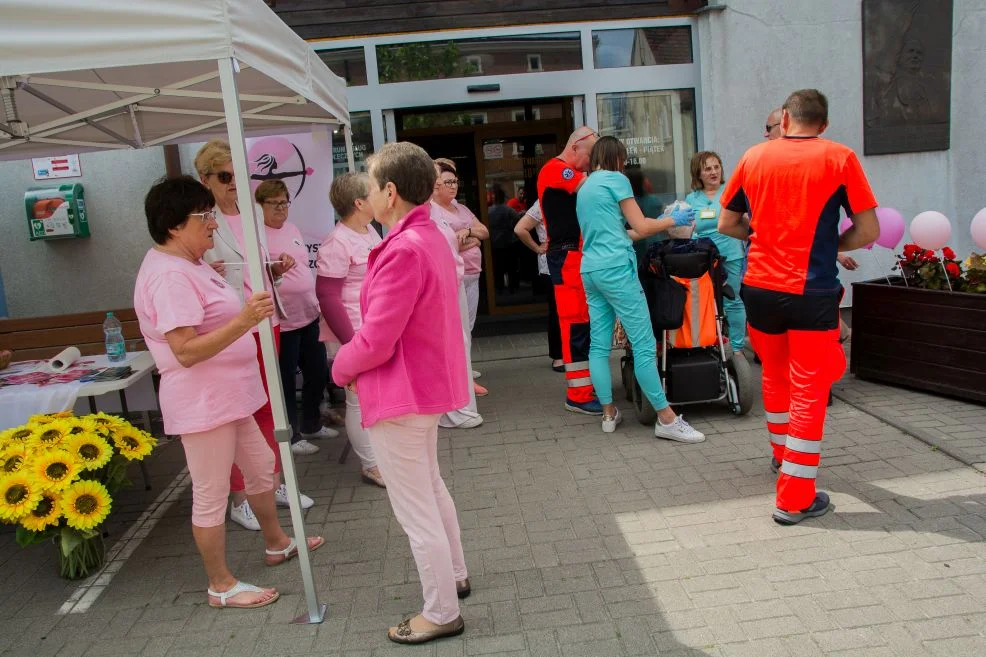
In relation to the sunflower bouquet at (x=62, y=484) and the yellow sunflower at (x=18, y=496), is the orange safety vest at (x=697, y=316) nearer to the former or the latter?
the sunflower bouquet at (x=62, y=484)

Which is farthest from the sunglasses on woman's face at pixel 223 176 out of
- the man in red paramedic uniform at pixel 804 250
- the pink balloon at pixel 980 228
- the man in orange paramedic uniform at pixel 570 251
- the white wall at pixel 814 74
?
the white wall at pixel 814 74

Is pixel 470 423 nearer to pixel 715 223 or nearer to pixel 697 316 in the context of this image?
pixel 697 316

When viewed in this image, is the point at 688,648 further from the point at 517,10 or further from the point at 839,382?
the point at 517,10

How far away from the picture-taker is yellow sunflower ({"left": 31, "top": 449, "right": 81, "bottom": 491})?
3.42 meters

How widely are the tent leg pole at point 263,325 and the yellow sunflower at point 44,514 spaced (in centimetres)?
121

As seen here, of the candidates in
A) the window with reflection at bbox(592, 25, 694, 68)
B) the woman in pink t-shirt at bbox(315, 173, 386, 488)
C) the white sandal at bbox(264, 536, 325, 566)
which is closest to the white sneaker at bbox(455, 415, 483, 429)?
the woman in pink t-shirt at bbox(315, 173, 386, 488)

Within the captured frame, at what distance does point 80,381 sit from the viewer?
419 cm

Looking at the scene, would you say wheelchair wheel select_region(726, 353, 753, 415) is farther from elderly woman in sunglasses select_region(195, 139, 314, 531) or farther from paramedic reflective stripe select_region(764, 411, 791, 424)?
elderly woman in sunglasses select_region(195, 139, 314, 531)

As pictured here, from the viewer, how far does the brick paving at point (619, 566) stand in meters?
2.81

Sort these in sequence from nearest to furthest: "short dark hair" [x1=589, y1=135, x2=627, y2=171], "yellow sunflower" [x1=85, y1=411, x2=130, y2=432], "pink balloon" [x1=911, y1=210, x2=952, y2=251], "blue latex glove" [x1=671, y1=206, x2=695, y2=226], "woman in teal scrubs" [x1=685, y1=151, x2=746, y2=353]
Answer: "yellow sunflower" [x1=85, y1=411, x2=130, y2=432] → "short dark hair" [x1=589, y1=135, x2=627, y2=171] → "blue latex glove" [x1=671, y1=206, x2=695, y2=226] → "pink balloon" [x1=911, y1=210, x2=952, y2=251] → "woman in teal scrubs" [x1=685, y1=151, x2=746, y2=353]

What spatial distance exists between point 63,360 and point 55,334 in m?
1.11

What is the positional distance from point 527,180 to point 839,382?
475 centimetres

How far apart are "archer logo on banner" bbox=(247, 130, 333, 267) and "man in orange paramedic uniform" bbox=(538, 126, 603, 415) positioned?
1.73 metres

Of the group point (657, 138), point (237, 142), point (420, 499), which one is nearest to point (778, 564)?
point (420, 499)
